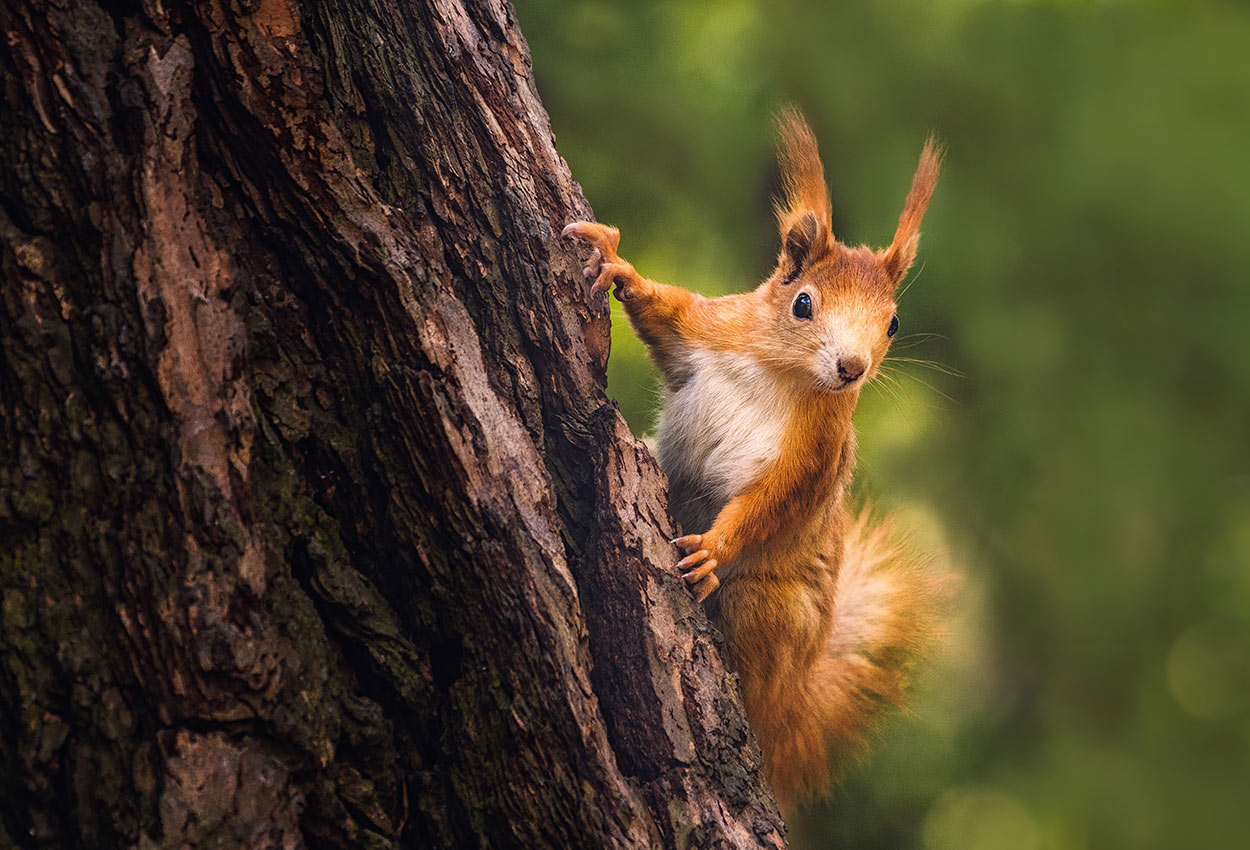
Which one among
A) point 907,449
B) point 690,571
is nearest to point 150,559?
point 690,571

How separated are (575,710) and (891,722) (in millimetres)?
847

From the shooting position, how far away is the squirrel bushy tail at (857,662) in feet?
4.66

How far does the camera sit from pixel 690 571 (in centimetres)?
112

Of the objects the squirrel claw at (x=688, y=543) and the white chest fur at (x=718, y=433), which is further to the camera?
the white chest fur at (x=718, y=433)

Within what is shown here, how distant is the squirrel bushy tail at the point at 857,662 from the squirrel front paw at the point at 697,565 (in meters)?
0.33

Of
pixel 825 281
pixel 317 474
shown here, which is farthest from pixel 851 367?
pixel 317 474

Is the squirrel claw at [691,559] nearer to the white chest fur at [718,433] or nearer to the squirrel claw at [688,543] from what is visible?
the squirrel claw at [688,543]

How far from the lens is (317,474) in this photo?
2.81 feet

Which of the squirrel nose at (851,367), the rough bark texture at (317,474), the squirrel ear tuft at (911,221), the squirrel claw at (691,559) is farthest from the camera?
the squirrel ear tuft at (911,221)

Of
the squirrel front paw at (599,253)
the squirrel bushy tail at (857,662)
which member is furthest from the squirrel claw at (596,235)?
the squirrel bushy tail at (857,662)

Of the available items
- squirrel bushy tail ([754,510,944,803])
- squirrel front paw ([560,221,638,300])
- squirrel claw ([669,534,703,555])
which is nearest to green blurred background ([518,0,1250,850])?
squirrel bushy tail ([754,510,944,803])

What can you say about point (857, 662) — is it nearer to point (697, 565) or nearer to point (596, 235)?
point (697, 565)

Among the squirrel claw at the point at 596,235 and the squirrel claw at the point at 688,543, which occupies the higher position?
the squirrel claw at the point at 596,235

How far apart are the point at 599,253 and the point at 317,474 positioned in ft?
1.53
